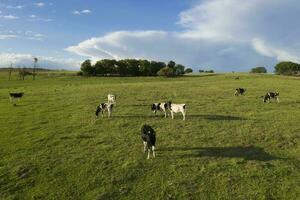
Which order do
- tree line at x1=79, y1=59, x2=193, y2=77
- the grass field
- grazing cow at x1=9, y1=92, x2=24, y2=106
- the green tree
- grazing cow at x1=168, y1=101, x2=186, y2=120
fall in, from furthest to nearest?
the green tree, tree line at x1=79, y1=59, x2=193, y2=77, grazing cow at x1=9, y1=92, x2=24, y2=106, grazing cow at x1=168, y1=101, x2=186, y2=120, the grass field

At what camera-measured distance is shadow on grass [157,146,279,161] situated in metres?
22.4

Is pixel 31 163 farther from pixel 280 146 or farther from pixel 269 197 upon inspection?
pixel 280 146

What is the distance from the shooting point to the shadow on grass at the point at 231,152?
2237 cm

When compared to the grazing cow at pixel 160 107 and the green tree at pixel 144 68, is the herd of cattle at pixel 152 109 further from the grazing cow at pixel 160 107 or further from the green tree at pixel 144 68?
the green tree at pixel 144 68

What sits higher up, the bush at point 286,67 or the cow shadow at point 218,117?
the bush at point 286,67

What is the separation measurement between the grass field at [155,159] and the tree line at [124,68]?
8974 cm

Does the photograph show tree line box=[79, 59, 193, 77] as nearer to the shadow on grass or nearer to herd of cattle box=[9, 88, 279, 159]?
herd of cattle box=[9, 88, 279, 159]

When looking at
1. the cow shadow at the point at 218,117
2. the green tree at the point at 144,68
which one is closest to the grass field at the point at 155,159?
the cow shadow at the point at 218,117

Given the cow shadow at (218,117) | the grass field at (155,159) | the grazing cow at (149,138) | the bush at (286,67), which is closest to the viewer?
the grass field at (155,159)

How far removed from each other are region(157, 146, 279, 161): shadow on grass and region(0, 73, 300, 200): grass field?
61 millimetres

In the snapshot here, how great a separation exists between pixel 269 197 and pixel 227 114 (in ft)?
56.0

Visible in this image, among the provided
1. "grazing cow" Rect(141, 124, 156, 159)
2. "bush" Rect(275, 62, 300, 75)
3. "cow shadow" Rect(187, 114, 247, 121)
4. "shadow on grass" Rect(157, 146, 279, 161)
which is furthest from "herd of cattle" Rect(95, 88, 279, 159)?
"bush" Rect(275, 62, 300, 75)

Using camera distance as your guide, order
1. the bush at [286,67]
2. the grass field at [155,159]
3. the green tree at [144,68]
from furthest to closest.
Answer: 1. the bush at [286,67]
2. the green tree at [144,68]
3. the grass field at [155,159]

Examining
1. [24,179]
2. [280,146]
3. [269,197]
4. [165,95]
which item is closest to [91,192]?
[24,179]
